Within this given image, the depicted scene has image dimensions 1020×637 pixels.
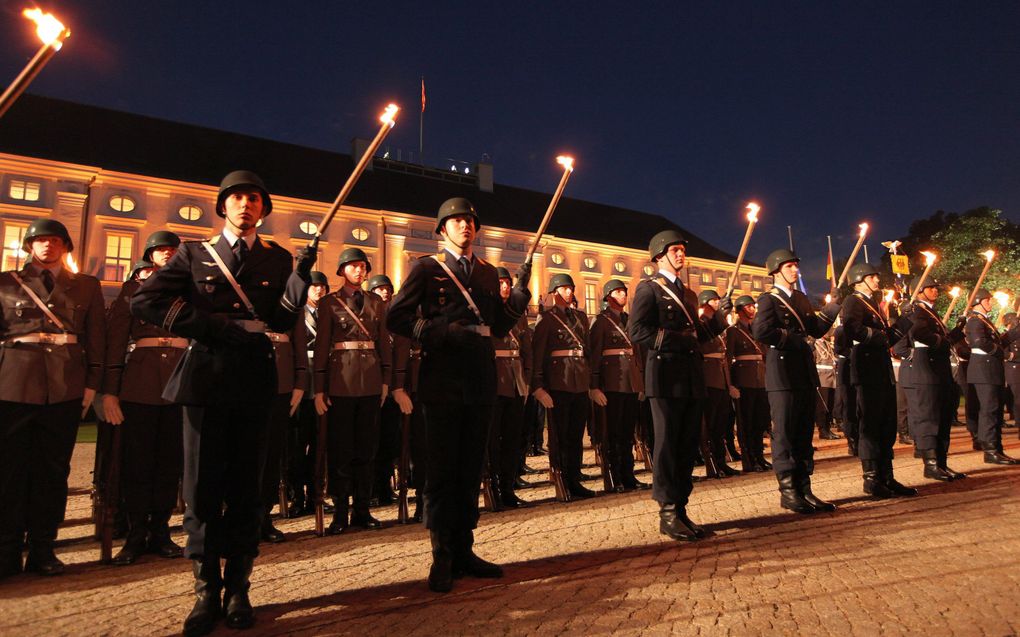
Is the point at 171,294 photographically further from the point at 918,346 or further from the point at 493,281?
the point at 918,346

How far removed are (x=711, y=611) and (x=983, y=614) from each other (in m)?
1.37

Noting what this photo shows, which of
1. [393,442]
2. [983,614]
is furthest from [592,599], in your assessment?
[393,442]

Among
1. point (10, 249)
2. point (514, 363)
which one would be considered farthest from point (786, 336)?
point (10, 249)

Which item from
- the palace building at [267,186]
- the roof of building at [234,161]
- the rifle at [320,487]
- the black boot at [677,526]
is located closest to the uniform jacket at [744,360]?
the black boot at [677,526]

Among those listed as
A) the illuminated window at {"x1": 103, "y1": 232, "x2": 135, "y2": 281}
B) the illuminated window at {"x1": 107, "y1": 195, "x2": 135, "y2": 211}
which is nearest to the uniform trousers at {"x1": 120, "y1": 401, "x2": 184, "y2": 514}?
the illuminated window at {"x1": 103, "y1": 232, "x2": 135, "y2": 281}

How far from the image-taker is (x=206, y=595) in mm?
3381

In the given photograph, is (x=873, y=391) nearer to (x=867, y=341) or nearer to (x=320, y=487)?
(x=867, y=341)

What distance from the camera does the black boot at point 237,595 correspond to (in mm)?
3375

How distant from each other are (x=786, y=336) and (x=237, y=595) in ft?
17.8

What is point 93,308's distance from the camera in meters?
5.36

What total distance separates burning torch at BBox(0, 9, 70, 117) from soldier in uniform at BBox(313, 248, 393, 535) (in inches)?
135

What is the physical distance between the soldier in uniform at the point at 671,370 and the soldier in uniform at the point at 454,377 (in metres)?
1.75

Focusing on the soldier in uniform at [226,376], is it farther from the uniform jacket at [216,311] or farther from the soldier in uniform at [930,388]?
the soldier in uniform at [930,388]

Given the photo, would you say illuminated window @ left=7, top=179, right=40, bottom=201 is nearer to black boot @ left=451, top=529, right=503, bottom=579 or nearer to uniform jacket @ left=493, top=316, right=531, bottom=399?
uniform jacket @ left=493, top=316, right=531, bottom=399
